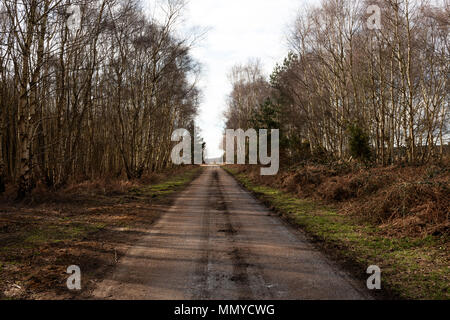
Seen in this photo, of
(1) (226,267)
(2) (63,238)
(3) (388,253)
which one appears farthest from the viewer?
(2) (63,238)

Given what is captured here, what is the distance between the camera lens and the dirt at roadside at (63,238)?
4.44m

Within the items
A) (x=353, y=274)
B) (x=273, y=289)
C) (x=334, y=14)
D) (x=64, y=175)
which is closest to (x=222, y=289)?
(x=273, y=289)

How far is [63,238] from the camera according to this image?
6992 millimetres

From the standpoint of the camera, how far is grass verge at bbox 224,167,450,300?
4355 millimetres

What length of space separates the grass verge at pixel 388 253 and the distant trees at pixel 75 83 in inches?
379

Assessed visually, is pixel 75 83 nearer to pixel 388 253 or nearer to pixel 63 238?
pixel 63 238

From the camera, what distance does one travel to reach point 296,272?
15.8 ft

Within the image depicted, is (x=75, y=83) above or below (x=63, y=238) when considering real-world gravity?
above

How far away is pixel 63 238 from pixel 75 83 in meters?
10.5

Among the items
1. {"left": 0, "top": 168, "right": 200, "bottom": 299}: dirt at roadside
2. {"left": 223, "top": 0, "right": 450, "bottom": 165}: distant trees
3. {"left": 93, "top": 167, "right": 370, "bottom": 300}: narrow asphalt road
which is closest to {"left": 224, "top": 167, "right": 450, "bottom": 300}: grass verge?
{"left": 93, "top": 167, "right": 370, "bottom": 300}: narrow asphalt road

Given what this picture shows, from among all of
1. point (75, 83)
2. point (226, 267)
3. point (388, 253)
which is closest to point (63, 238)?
point (226, 267)

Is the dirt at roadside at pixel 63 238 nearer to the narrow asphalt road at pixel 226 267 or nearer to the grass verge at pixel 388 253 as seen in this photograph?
the narrow asphalt road at pixel 226 267

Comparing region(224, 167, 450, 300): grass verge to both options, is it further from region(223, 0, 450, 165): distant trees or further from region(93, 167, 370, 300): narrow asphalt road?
region(223, 0, 450, 165): distant trees

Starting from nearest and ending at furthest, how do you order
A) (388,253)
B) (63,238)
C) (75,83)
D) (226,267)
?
(226,267) → (388,253) → (63,238) → (75,83)
